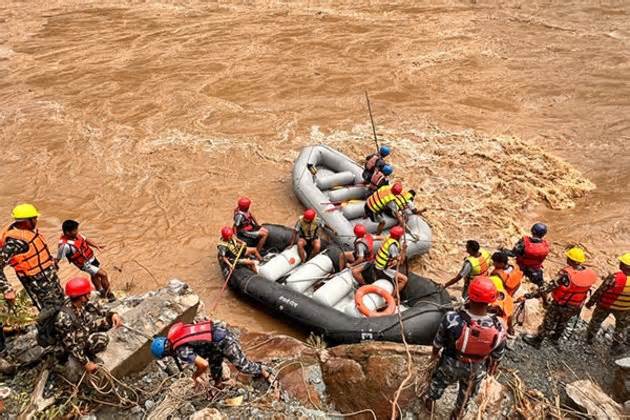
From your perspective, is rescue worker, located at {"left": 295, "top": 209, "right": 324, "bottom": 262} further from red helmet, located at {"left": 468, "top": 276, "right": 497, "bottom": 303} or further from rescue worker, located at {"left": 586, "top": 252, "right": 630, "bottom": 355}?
red helmet, located at {"left": 468, "top": 276, "right": 497, "bottom": 303}

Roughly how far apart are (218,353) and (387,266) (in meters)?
2.77

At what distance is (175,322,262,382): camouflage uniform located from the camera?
3.99 meters

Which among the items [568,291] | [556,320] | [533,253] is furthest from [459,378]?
[533,253]

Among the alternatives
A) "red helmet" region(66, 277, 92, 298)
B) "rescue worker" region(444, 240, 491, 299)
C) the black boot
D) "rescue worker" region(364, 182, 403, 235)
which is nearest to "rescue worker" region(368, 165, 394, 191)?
"rescue worker" region(364, 182, 403, 235)

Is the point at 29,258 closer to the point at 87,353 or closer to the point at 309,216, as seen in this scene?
the point at 87,353

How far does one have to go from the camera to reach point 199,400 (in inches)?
165

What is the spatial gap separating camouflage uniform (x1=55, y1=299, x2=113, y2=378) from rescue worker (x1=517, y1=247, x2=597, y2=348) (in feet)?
14.2

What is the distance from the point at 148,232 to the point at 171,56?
829 centimetres

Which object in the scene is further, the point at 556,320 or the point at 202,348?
the point at 556,320

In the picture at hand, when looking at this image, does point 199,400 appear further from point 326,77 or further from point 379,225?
point 326,77

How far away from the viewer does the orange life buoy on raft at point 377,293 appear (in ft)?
19.3

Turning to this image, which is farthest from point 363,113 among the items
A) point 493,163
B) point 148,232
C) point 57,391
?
point 57,391

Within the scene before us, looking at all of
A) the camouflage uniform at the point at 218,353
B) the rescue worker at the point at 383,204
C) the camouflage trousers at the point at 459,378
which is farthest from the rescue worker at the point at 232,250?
the camouflage trousers at the point at 459,378

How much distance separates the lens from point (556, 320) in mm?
5340
